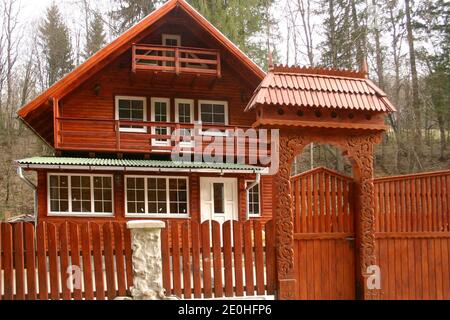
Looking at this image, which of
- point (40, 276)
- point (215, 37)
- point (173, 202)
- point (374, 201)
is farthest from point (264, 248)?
point (215, 37)

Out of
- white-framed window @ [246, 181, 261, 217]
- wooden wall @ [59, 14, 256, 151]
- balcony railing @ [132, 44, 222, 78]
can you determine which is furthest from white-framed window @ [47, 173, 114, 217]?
white-framed window @ [246, 181, 261, 217]

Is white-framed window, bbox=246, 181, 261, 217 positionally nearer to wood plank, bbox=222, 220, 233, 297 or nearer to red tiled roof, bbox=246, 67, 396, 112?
red tiled roof, bbox=246, 67, 396, 112

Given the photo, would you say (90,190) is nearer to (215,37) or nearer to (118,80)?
(118,80)

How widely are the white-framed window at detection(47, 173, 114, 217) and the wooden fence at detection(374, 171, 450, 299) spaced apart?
11.8m

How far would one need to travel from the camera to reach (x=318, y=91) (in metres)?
7.80

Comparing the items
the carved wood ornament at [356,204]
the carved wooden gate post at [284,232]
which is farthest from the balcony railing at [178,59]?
the carved wooden gate post at [284,232]

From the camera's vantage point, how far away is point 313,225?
7.91m

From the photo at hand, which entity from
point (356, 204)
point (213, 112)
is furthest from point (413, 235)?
point (213, 112)

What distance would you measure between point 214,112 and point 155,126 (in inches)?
120

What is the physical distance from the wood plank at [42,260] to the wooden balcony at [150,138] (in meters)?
10.0

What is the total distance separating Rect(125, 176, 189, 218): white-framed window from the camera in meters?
17.8

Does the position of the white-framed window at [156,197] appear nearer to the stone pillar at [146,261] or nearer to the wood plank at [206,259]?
the wood plank at [206,259]

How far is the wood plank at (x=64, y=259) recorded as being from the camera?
7180mm

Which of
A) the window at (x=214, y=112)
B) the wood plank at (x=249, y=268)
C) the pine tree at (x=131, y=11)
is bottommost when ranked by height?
the wood plank at (x=249, y=268)
